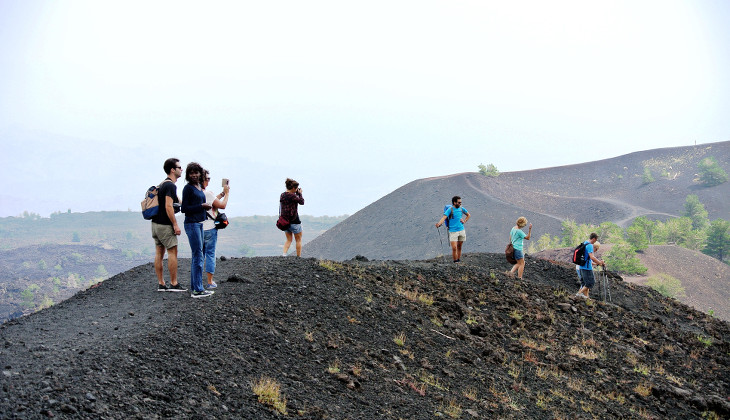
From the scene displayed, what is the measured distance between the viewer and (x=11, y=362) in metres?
6.33

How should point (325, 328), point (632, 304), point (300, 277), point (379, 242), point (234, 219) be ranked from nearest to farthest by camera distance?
1. point (325, 328)
2. point (300, 277)
3. point (632, 304)
4. point (379, 242)
5. point (234, 219)

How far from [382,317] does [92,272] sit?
238ft

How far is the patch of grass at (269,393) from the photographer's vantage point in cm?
665

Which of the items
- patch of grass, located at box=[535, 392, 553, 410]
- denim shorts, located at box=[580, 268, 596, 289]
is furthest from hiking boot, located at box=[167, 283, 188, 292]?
denim shorts, located at box=[580, 268, 596, 289]

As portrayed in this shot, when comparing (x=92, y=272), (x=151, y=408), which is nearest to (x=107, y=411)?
(x=151, y=408)

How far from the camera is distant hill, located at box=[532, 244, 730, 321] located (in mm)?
34594

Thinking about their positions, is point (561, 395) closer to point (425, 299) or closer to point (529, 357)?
point (529, 357)

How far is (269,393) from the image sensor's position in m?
6.83

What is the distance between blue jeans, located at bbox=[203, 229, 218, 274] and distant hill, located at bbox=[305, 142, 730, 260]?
33.1 m

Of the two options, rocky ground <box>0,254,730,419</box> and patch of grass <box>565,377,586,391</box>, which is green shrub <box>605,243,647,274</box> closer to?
rocky ground <box>0,254,730,419</box>

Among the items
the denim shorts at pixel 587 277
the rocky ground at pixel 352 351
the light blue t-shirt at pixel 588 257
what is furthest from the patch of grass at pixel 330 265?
the denim shorts at pixel 587 277

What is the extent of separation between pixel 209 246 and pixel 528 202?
5783 centimetres

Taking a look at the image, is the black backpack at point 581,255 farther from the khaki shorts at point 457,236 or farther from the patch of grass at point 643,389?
the patch of grass at point 643,389

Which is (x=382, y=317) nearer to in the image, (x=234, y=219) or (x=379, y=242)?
(x=379, y=242)
